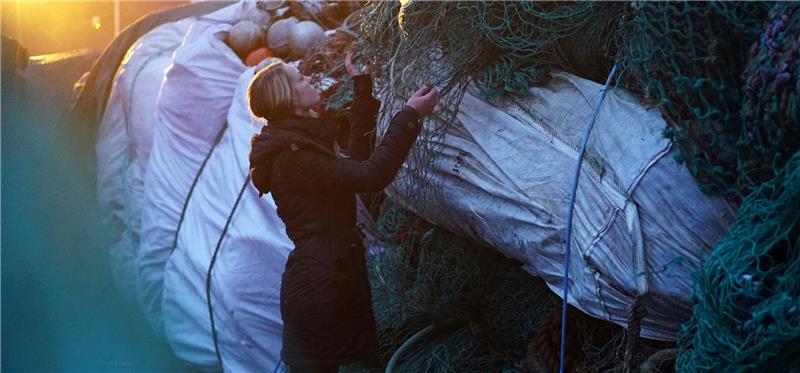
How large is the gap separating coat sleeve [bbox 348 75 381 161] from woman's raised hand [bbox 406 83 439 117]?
30cm

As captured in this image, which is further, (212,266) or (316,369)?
A: (212,266)

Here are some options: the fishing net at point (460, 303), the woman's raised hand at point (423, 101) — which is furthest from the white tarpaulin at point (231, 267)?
the woman's raised hand at point (423, 101)

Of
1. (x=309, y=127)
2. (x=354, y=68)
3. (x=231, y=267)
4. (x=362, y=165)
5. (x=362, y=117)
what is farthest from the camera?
(x=231, y=267)

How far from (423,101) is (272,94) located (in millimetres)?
516

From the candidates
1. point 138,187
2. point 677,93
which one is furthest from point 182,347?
point 677,93

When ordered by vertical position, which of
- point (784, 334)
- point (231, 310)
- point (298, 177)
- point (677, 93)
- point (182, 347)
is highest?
point (677, 93)

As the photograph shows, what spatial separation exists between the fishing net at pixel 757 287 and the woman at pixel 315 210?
1.17 meters

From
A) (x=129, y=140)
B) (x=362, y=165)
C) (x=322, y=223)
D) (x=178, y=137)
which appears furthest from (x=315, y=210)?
(x=129, y=140)

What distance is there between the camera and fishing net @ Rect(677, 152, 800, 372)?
2469mm

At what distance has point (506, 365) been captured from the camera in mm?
3990

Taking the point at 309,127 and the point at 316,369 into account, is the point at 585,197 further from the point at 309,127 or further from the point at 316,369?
the point at 316,369

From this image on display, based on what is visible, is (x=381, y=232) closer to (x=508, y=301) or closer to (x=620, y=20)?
(x=508, y=301)

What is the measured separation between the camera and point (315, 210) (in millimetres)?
3529

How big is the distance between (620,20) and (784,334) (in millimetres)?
1189
